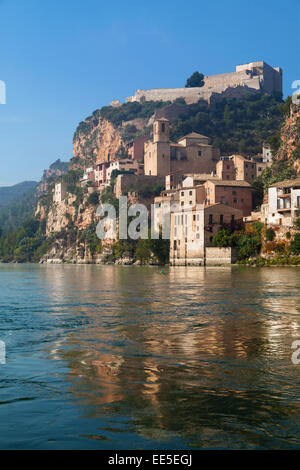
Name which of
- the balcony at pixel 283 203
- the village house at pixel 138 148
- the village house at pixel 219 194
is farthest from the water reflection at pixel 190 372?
the village house at pixel 138 148

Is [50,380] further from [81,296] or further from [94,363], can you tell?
[81,296]

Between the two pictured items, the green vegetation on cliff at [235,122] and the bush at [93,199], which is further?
the green vegetation on cliff at [235,122]

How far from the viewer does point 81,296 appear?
2309 centimetres

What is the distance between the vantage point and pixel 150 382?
746cm

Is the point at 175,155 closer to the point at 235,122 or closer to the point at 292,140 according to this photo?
the point at 292,140

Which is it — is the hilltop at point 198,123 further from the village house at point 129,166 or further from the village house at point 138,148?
the village house at point 129,166

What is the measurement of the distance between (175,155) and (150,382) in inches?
3294

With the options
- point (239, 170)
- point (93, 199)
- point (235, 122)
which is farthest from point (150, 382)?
point (235, 122)

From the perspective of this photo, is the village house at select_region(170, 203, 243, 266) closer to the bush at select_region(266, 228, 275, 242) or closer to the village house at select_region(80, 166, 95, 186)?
the bush at select_region(266, 228, 275, 242)

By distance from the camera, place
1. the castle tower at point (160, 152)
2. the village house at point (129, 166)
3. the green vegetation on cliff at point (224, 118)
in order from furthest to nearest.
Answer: the green vegetation on cliff at point (224, 118) → the village house at point (129, 166) → the castle tower at point (160, 152)

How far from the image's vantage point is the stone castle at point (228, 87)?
11806cm

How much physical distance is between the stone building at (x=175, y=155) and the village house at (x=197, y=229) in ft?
78.1

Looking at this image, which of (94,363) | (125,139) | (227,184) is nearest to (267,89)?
(125,139)

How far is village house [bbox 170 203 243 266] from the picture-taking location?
6134cm
